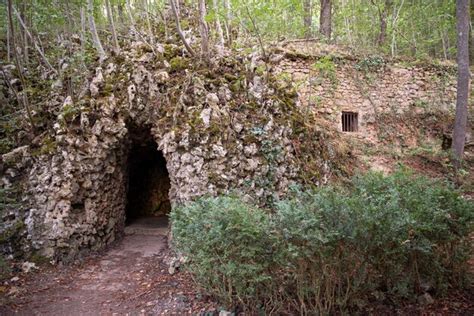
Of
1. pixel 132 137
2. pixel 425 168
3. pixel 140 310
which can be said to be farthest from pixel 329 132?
pixel 140 310

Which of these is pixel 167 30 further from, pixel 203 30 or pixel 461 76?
pixel 461 76

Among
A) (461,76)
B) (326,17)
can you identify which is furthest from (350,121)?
(326,17)

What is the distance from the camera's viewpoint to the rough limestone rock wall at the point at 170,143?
527 cm

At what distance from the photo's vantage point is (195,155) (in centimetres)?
525

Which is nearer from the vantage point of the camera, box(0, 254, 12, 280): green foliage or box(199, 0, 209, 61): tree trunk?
box(0, 254, 12, 280): green foliage

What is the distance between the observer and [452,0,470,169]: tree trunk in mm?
7320

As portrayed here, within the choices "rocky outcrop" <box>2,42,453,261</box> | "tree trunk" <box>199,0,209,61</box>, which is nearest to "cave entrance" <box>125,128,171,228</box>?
"rocky outcrop" <box>2,42,453,261</box>

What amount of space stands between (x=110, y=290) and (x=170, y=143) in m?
2.57

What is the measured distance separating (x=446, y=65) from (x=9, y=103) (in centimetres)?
1282

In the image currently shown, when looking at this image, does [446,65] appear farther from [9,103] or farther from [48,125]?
[9,103]

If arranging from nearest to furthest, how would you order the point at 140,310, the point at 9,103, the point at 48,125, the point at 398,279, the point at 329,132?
the point at 398,279 → the point at 140,310 → the point at 48,125 → the point at 9,103 → the point at 329,132

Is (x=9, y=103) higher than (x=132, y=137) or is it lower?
higher

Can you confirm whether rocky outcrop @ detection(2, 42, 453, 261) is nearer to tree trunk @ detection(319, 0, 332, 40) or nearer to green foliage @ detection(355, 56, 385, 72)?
green foliage @ detection(355, 56, 385, 72)

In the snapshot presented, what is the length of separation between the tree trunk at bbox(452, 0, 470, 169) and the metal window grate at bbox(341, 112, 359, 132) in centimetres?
251
